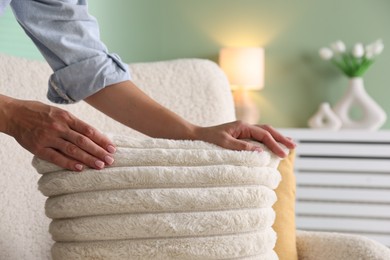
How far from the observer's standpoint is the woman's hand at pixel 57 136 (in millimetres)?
1019

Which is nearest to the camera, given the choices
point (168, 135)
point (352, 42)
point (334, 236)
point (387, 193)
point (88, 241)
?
point (88, 241)

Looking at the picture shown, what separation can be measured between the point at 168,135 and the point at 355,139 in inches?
127

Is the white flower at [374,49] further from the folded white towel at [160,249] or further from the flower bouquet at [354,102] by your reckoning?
the folded white towel at [160,249]

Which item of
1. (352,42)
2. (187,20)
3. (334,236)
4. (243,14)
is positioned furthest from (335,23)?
(334,236)

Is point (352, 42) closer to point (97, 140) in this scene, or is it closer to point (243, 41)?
point (243, 41)

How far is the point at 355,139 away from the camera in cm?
439

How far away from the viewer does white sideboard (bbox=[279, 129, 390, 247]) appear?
A: 4.37 m

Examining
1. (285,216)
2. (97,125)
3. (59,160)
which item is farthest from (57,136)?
(285,216)

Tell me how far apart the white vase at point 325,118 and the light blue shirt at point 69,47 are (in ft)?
10.9

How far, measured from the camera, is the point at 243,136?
1235 millimetres

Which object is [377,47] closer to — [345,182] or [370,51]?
[370,51]

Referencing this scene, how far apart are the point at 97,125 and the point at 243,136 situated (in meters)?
0.53

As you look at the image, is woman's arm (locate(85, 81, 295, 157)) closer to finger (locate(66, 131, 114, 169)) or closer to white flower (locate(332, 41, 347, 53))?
finger (locate(66, 131, 114, 169))

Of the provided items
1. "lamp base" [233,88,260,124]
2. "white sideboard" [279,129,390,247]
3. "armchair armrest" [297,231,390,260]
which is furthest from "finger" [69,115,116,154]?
"lamp base" [233,88,260,124]
